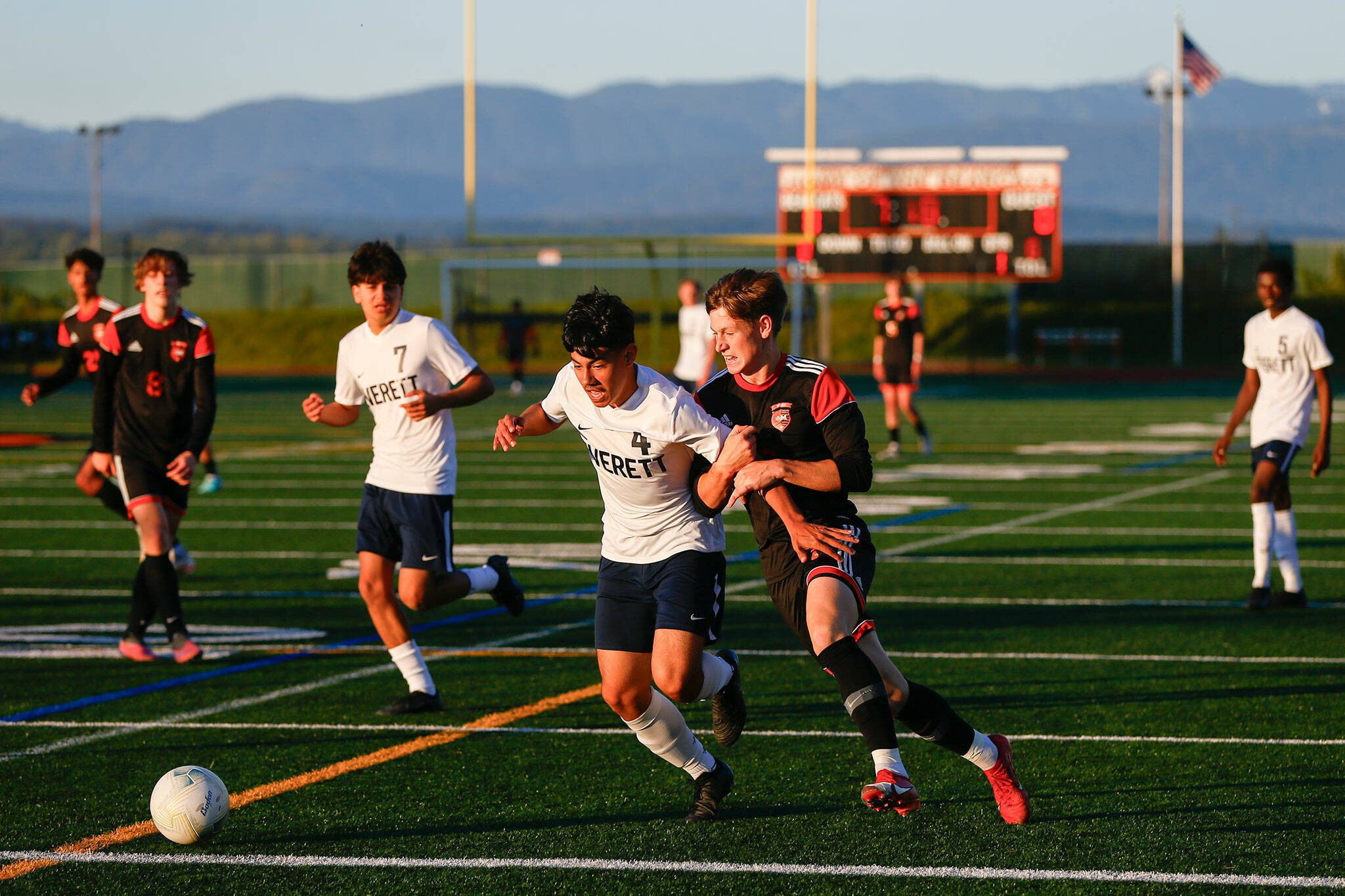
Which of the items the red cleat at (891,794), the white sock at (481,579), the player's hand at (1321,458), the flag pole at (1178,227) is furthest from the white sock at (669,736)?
the flag pole at (1178,227)

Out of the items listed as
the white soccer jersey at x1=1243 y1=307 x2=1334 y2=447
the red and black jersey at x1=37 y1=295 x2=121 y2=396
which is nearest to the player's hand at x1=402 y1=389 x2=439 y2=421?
the red and black jersey at x1=37 y1=295 x2=121 y2=396

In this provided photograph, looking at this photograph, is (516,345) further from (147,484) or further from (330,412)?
(330,412)

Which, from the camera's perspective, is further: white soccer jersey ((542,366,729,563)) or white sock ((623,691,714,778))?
white sock ((623,691,714,778))

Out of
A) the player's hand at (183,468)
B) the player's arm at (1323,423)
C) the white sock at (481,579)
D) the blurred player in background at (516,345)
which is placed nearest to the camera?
the white sock at (481,579)

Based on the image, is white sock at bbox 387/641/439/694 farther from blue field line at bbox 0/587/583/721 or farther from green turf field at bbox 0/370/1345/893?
blue field line at bbox 0/587/583/721

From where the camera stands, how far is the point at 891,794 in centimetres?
501

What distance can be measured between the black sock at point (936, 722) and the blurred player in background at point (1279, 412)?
5014mm

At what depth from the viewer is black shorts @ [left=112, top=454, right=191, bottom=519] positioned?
860 cm

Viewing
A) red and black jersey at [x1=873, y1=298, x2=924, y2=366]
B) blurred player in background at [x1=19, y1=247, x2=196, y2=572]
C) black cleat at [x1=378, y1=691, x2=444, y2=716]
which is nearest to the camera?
black cleat at [x1=378, y1=691, x2=444, y2=716]

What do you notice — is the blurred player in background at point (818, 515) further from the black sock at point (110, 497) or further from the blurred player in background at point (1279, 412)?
the black sock at point (110, 497)

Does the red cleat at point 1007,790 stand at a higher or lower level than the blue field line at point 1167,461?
lower

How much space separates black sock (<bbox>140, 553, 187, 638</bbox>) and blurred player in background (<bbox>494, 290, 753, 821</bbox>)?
→ 132 inches

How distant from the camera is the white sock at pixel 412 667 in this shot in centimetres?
736

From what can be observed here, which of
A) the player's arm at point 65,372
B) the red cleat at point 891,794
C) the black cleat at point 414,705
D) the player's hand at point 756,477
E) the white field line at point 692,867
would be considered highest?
the player's arm at point 65,372
